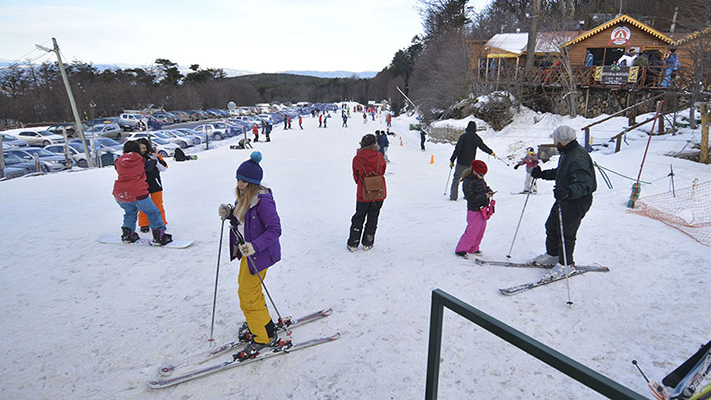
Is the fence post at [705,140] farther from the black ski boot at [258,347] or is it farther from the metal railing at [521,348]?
the black ski boot at [258,347]

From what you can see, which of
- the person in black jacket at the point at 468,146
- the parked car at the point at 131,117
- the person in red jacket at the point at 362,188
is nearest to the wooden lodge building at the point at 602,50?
the person in black jacket at the point at 468,146

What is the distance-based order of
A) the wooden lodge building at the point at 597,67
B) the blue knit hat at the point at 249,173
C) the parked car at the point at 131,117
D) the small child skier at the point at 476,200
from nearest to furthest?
the blue knit hat at the point at 249,173
the small child skier at the point at 476,200
the wooden lodge building at the point at 597,67
the parked car at the point at 131,117

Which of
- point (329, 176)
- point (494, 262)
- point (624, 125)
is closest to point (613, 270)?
point (494, 262)

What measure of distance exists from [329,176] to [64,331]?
357 inches

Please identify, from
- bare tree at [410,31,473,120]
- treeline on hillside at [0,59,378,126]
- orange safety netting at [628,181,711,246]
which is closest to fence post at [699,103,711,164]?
orange safety netting at [628,181,711,246]

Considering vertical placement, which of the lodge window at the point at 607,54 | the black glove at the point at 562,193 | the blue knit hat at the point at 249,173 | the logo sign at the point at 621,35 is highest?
the logo sign at the point at 621,35

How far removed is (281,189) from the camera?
1030 cm

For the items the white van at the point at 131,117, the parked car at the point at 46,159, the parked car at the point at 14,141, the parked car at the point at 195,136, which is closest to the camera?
the parked car at the point at 46,159

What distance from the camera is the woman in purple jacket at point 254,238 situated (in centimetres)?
313

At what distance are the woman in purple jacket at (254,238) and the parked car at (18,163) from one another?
1647cm

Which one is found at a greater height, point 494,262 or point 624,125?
point 624,125

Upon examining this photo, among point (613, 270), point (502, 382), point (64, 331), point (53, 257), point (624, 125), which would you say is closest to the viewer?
point (502, 382)

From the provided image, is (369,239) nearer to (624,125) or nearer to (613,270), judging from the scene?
(613,270)

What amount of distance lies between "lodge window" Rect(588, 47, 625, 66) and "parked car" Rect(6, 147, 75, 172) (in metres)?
28.7
